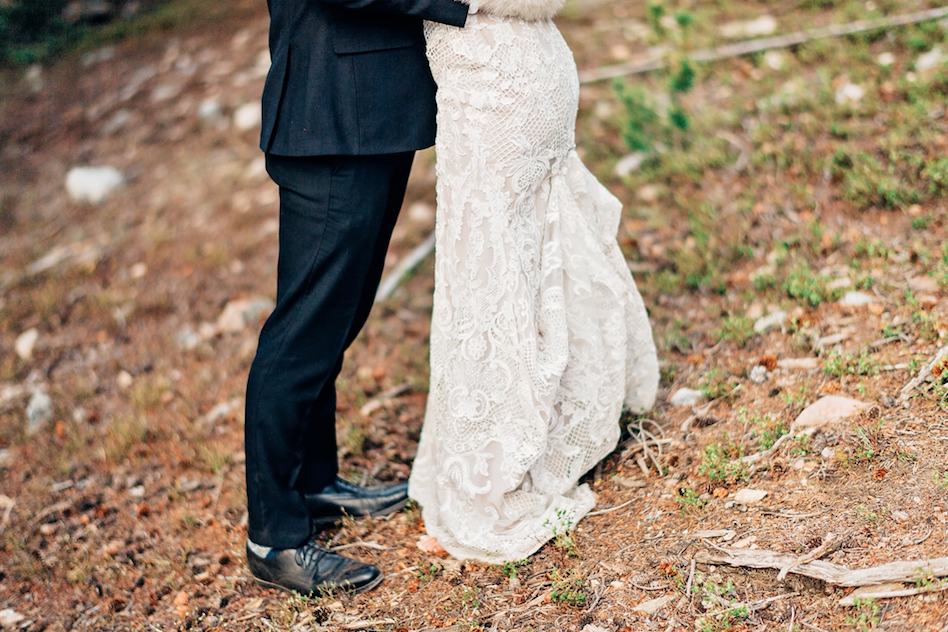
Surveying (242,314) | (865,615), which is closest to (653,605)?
(865,615)

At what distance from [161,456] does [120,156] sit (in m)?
3.16

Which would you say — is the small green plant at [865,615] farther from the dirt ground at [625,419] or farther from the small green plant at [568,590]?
the small green plant at [568,590]

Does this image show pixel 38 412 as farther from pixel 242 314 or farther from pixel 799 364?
pixel 799 364

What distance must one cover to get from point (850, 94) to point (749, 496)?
9.23ft

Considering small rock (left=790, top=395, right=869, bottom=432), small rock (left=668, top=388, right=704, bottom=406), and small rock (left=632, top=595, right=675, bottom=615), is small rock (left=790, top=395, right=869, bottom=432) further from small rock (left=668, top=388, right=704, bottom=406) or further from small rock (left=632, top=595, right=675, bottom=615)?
small rock (left=632, top=595, right=675, bottom=615)

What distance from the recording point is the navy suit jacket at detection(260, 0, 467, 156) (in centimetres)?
183

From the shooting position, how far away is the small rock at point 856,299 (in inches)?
107

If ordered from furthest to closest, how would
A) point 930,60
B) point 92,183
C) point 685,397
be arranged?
point 92,183
point 930,60
point 685,397

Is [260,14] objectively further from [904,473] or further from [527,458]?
[904,473]

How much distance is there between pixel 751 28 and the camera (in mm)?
4871

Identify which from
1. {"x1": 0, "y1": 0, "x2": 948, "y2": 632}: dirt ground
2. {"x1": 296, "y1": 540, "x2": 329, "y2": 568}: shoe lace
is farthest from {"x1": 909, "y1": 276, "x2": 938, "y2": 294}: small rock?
{"x1": 296, "y1": 540, "x2": 329, "y2": 568}: shoe lace

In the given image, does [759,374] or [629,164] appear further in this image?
[629,164]

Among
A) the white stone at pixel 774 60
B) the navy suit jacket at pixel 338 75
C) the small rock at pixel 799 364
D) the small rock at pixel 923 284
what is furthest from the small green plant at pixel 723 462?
the white stone at pixel 774 60

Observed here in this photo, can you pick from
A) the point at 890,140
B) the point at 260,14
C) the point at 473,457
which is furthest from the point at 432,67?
the point at 260,14
